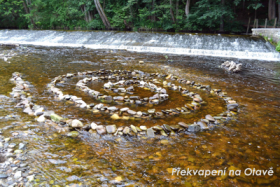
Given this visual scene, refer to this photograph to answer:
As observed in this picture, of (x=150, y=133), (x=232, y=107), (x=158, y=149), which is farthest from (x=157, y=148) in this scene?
(x=232, y=107)

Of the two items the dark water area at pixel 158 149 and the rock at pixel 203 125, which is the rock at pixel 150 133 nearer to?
the dark water area at pixel 158 149

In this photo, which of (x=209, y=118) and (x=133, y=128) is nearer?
(x=133, y=128)

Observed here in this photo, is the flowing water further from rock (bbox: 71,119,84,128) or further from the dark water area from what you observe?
rock (bbox: 71,119,84,128)

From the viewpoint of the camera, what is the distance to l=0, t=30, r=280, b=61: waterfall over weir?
11672 millimetres

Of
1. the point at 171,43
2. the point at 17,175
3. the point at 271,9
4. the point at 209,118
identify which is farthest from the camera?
the point at 271,9

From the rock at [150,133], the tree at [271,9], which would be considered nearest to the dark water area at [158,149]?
the rock at [150,133]

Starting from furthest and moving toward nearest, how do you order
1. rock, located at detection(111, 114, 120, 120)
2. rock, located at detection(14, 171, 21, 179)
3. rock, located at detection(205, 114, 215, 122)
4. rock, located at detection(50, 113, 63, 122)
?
rock, located at detection(111, 114, 120, 120) → rock, located at detection(205, 114, 215, 122) → rock, located at detection(50, 113, 63, 122) → rock, located at detection(14, 171, 21, 179)

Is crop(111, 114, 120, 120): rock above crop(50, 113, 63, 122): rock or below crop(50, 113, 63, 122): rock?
below

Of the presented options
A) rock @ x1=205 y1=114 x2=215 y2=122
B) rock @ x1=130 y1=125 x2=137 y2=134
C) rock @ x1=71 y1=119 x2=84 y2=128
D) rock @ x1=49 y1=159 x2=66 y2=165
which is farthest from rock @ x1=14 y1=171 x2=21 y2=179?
rock @ x1=205 y1=114 x2=215 y2=122

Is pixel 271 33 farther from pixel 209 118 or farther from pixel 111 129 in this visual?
pixel 111 129

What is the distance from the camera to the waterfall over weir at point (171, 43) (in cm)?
1167

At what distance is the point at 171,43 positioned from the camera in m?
14.0

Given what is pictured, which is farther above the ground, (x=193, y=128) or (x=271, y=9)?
(x=271, y=9)

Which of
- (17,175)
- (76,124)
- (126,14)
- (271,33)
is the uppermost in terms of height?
(126,14)
